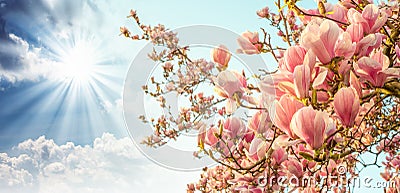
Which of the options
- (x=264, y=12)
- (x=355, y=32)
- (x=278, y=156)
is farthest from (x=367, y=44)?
(x=264, y=12)

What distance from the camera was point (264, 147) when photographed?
0.86m

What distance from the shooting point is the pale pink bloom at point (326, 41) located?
26.9 inches

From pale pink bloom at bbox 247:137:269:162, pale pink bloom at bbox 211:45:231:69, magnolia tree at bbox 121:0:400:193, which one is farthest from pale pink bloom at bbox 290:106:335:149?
pale pink bloom at bbox 211:45:231:69

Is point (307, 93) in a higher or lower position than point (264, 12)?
lower

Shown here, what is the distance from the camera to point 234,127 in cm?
A: 98

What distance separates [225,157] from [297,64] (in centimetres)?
41

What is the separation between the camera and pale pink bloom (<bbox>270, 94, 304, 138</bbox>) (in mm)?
664

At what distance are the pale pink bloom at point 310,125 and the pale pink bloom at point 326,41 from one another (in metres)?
0.14

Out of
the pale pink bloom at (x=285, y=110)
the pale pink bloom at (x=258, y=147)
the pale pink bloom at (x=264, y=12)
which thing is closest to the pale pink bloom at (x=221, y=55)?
the pale pink bloom at (x=258, y=147)

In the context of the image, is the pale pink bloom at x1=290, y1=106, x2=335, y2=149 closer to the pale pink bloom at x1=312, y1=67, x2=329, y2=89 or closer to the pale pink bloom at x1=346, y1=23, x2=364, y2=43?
the pale pink bloom at x1=312, y1=67, x2=329, y2=89

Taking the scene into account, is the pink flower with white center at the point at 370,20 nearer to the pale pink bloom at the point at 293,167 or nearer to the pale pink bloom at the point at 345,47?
the pale pink bloom at the point at 345,47

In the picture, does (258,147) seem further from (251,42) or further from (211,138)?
(251,42)

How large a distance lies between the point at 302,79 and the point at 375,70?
20cm

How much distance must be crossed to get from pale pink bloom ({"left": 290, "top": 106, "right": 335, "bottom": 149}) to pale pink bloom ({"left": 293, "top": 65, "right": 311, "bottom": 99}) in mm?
49
